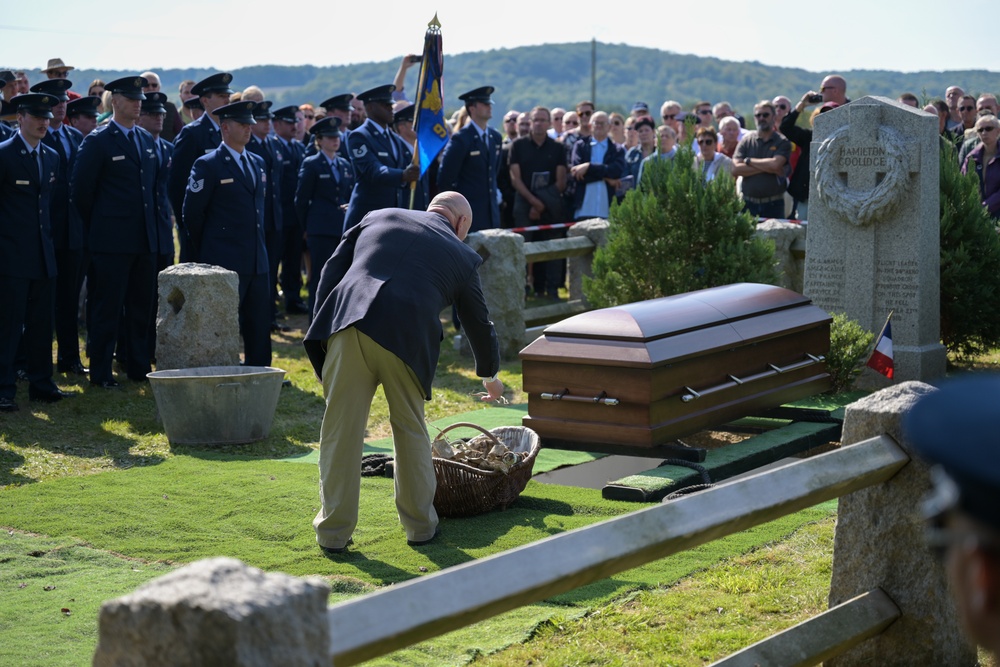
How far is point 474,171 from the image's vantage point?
12.9m

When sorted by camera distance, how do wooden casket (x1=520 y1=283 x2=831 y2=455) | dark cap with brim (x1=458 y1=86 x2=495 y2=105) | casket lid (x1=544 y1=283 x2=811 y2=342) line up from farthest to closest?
dark cap with brim (x1=458 y1=86 x2=495 y2=105) < casket lid (x1=544 y1=283 x2=811 y2=342) < wooden casket (x1=520 y1=283 x2=831 y2=455)

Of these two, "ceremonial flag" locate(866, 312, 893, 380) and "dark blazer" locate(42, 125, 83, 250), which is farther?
"dark blazer" locate(42, 125, 83, 250)

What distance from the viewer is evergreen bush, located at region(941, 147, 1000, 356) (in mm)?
10227

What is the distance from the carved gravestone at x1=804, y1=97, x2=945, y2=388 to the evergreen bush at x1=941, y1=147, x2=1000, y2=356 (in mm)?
258

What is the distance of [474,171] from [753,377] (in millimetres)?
5787

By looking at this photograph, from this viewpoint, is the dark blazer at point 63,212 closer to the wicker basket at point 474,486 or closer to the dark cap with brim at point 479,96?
the dark cap with brim at point 479,96

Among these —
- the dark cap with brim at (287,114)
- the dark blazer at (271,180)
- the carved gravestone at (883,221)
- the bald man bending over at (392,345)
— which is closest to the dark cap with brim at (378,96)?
the dark blazer at (271,180)

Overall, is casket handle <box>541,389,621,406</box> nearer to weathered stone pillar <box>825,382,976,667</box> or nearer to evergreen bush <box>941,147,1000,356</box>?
weathered stone pillar <box>825,382,976,667</box>

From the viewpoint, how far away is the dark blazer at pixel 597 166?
1442cm

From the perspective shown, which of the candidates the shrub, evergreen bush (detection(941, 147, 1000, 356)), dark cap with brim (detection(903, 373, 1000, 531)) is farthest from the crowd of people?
dark cap with brim (detection(903, 373, 1000, 531))

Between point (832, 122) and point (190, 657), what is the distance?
9136 mm

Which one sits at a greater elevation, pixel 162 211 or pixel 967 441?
pixel 967 441

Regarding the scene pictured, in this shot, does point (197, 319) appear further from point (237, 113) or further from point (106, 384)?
point (237, 113)

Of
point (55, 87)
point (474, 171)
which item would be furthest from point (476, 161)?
point (55, 87)
